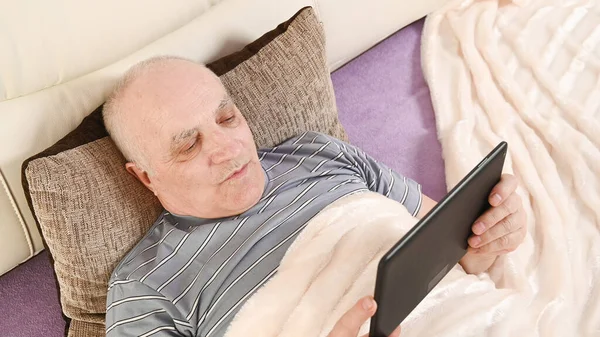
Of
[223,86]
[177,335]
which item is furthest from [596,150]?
[177,335]

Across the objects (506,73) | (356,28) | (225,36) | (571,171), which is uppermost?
(225,36)

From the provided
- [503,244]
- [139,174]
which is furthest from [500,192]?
[139,174]

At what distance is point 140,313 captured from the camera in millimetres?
1046

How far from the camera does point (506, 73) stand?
5.34 feet

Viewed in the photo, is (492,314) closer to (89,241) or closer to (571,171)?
(571,171)

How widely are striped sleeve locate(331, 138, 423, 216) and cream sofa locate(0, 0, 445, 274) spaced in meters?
0.39

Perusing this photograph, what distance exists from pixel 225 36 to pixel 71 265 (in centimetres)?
62

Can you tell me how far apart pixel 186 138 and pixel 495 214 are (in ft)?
1.89

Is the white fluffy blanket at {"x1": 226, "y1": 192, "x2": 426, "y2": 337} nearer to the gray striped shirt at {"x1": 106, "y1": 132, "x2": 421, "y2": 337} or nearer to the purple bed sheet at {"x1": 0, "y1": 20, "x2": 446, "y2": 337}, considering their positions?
the gray striped shirt at {"x1": 106, "y1": 132, "x2": 421, "y2": 337}

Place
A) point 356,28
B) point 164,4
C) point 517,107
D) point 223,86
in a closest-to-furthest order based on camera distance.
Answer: point 223,86 < point 164,4 < point 517,107 < point 356,28

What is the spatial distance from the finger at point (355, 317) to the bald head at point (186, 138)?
1.22 feet

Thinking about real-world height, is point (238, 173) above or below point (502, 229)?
above

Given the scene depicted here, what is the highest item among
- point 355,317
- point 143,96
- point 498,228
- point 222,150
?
point 143,96

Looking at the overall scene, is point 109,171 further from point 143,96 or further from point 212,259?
point 212,259
